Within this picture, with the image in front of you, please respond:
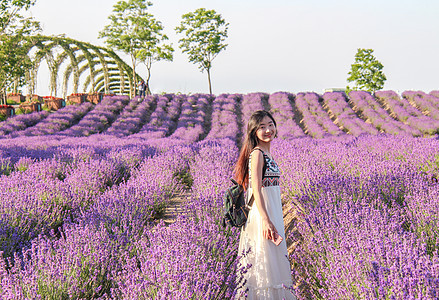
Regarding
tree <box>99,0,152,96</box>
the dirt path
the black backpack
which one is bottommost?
the dirt path

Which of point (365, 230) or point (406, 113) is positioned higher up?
point (406, 113)

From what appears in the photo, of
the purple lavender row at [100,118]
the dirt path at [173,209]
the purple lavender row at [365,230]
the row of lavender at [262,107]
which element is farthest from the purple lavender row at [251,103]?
the purple lavender row at [365,230]

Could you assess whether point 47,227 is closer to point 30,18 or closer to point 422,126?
point 422,126

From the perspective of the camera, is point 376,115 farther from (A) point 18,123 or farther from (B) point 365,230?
(A) point 18,123

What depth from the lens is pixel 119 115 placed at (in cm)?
1627

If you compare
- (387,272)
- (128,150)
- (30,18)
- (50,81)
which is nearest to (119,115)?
(30,18)

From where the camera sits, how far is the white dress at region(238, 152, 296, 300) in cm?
223

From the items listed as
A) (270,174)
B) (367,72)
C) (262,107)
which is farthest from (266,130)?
(367,72)

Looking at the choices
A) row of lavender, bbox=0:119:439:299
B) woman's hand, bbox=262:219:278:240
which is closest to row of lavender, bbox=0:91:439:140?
row of lavender, bbox=0:119:439:299

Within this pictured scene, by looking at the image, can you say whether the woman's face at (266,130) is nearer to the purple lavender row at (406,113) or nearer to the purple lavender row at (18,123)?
the purple lavender row at (18,123)

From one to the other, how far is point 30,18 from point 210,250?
19.7 m

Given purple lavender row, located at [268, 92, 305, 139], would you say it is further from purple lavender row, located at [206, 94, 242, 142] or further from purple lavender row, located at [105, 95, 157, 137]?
purple lavender row, located at [105, 95, 157, 137]

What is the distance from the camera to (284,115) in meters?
15.6

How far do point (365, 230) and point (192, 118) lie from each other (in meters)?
13.5
